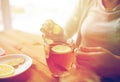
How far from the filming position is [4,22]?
73.2 inches

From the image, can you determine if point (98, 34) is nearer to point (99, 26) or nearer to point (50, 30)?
point (99, 26)

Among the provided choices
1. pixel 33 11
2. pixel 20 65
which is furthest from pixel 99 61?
pixel 33 11

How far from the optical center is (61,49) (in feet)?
1.65

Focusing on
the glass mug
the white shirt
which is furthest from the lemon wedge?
the white shirt

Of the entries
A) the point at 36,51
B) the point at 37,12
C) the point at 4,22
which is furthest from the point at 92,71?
the point at 37,12

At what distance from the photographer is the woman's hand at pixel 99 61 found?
1.61 ft

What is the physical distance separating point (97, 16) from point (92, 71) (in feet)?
0.91

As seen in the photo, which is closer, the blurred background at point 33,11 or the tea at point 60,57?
the tea at point 60,57

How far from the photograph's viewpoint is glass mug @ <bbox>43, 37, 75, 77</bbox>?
0.49m

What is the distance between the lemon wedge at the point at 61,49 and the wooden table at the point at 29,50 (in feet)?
0.27

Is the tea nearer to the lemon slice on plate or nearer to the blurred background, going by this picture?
the lemon slice on plate

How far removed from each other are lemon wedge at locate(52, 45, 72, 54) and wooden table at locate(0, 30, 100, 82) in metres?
0.08

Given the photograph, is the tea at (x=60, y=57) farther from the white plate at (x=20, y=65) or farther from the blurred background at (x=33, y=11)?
the blurred background at (x=33, y=11)

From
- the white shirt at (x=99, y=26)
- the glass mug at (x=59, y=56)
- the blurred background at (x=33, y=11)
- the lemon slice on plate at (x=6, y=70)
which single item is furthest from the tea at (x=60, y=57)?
the blurred background at (x=33, y=11)
